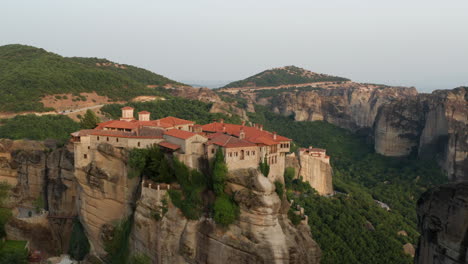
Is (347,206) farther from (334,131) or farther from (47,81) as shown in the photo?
(47,81)

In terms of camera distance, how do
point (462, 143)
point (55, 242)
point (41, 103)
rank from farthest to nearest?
point (41, 103) → point (462, 143) → point (55, 242)

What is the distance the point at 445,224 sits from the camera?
9.09 m

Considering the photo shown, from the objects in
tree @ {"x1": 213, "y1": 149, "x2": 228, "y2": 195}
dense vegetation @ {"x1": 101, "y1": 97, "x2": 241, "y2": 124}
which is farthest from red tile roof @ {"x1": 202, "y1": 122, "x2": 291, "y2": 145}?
dense vegetation @ {"x1": 101, "y1": 97, "x2": 241, "y2": 124}

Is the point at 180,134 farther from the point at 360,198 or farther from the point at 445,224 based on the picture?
the point at 360,198

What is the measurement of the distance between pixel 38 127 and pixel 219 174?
106ft

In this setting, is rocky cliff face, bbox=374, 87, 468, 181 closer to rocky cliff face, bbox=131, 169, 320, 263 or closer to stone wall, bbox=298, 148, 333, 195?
stone wall, bbox=298, 148, 333, 195

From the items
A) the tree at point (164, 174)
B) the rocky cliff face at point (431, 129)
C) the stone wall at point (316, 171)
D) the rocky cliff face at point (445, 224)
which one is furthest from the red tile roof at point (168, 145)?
the rocky cliff face at point (431, 129)

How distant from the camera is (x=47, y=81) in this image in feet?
196

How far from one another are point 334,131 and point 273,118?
1541 centimetres

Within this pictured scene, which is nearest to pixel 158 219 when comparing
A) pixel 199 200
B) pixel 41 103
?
pixel 199 200

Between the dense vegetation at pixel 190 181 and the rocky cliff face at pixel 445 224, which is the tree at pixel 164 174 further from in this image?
the rocky cliff face at pixel 445 224

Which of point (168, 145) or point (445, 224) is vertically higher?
point (445, 224)

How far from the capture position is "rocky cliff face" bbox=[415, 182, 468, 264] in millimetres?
8688

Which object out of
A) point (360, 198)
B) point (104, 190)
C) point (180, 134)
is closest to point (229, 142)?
point (180, 134)
